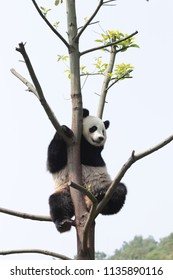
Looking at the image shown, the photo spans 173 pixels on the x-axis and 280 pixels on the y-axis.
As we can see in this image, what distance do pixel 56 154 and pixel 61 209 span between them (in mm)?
564

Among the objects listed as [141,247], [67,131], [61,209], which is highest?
[141,247]

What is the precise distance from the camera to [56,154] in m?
5.75

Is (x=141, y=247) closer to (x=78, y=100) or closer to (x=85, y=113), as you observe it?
(x=85, y=113)

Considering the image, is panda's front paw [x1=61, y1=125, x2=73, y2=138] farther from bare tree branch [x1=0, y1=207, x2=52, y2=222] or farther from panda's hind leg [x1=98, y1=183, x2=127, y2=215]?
panda's hind leg [x1=98, y1=183, x2=127, y2=215]

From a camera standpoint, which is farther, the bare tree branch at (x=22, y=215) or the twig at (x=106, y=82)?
the twig at (x=106, y=82)

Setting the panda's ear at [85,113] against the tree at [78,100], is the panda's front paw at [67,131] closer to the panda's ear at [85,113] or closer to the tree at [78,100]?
the tree at [78,100]

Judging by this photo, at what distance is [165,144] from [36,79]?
1.08m

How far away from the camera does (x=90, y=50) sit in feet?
17.0

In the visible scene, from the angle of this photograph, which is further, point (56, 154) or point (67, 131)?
point (56, 154)

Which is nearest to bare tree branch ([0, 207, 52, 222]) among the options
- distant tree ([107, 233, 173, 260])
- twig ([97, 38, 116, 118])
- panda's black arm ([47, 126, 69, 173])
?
panda's black arm ([47, 126, 69, 173])

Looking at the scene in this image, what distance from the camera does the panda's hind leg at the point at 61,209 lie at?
5379 millimetres

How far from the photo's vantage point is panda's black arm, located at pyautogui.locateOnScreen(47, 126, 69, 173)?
5727 millimetres

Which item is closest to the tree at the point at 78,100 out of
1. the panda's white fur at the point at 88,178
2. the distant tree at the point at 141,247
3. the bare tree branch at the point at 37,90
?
the bare tree branch at the point at 37,90

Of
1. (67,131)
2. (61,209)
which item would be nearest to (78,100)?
(67,131)
